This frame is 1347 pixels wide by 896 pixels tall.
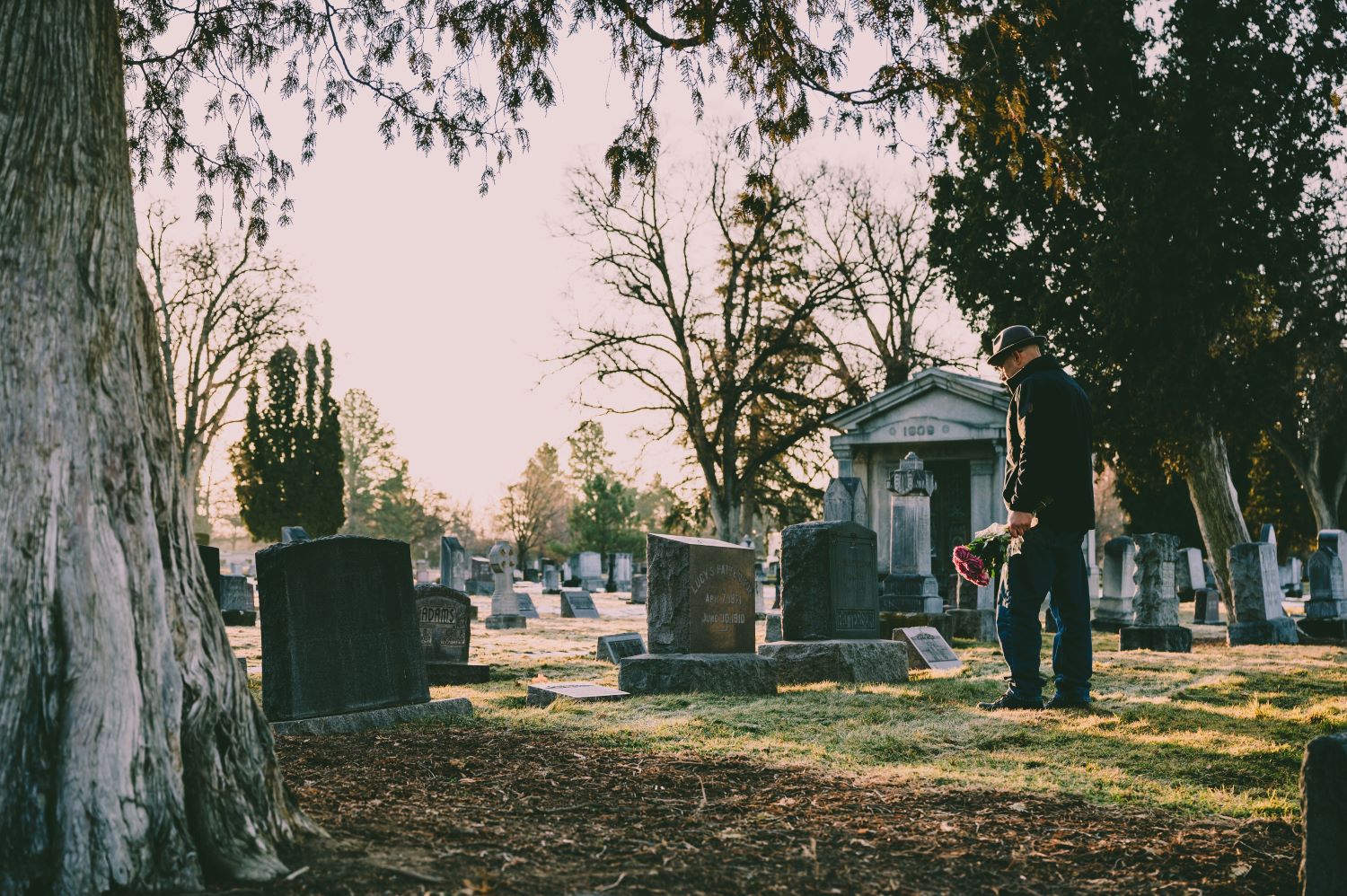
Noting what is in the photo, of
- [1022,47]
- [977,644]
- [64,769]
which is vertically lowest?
[977,644]

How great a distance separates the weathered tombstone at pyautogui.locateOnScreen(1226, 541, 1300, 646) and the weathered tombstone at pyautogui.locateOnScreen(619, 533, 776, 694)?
687cm

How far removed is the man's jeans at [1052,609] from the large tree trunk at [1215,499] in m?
11.2

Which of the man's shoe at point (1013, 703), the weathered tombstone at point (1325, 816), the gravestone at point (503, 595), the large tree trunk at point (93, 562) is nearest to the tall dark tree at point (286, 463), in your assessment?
the gravestone at point (503, 595)

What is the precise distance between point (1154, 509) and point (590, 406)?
1849cm

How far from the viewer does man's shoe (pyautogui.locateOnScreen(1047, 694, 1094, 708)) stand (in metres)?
6.27

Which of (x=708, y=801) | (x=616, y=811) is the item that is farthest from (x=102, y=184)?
(x=708, y=801)

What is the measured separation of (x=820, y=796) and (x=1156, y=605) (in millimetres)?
9902

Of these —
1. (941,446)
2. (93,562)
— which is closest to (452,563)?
(941,446)

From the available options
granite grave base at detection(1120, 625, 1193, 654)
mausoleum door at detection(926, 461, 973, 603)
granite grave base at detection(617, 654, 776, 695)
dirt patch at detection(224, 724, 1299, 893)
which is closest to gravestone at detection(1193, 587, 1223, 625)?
mausoleum door at detection(926, 461, 973, 603)

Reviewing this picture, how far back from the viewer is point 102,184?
119 inches

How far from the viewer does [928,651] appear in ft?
32.7

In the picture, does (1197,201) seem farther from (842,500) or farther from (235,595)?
(235,595)

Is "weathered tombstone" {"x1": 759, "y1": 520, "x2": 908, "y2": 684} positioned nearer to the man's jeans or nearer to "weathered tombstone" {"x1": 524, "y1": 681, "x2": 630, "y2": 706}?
"weathered tombstone" {"x1": 524, "y1": 681, "x2": 630, "y2": 706}

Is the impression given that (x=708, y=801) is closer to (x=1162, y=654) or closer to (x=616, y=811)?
(x=616, y=811)
